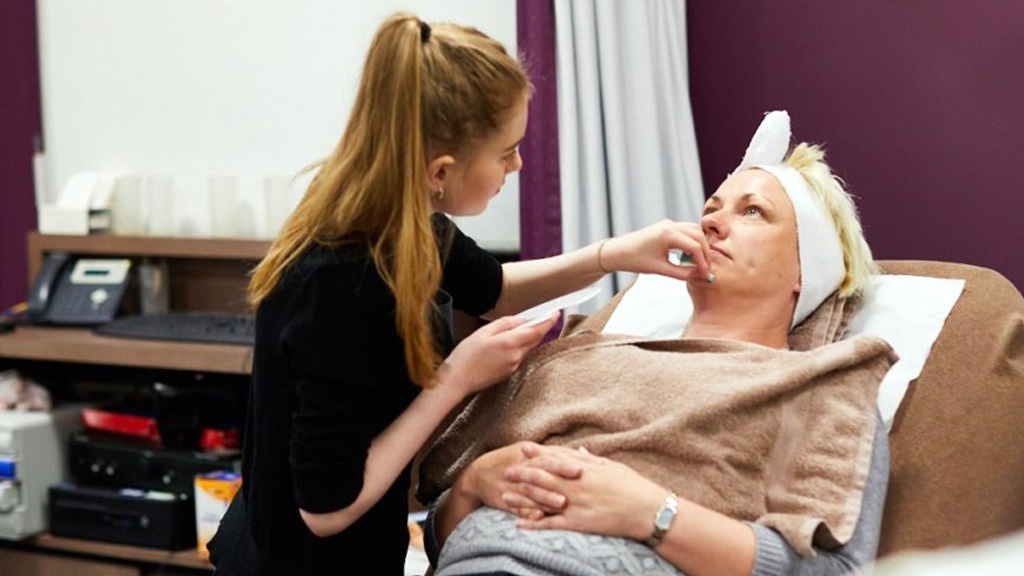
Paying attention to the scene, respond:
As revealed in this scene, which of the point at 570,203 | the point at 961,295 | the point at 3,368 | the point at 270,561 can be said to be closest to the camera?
the point at 270,561

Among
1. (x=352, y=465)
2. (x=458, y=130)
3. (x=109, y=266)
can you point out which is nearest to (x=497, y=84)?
(x=458, y=130)

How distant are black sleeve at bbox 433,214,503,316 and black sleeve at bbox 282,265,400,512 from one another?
13.0 inches

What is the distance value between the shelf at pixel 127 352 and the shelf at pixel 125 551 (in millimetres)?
453

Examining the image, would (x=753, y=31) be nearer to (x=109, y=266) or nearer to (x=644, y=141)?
(x=644, y=141)

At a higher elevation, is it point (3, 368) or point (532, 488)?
point (532, 488)

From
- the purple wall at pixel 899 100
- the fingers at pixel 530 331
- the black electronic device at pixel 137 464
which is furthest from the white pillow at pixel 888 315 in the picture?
the black electronic device at pixel 137 464

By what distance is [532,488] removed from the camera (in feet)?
4.87

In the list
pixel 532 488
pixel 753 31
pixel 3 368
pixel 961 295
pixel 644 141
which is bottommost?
pixel 3 368

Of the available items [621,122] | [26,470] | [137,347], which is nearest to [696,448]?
[621,122]

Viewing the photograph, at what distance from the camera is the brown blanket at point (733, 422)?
1509 millimetres

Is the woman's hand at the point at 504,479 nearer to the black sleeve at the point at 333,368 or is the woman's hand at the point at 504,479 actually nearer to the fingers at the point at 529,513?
the fingers at the point at 529,513

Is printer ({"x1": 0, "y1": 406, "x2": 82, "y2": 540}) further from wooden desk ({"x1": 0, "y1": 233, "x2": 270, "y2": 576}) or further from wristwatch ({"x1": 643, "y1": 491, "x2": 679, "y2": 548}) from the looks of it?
wristwatch ({"x1": 643, "y1": 491, "x2": 679, "y2": 548})

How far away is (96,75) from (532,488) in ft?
8.35

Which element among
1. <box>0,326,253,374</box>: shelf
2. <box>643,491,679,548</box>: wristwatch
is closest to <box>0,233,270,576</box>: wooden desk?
<box>0,326,253,374</box>: shelf
